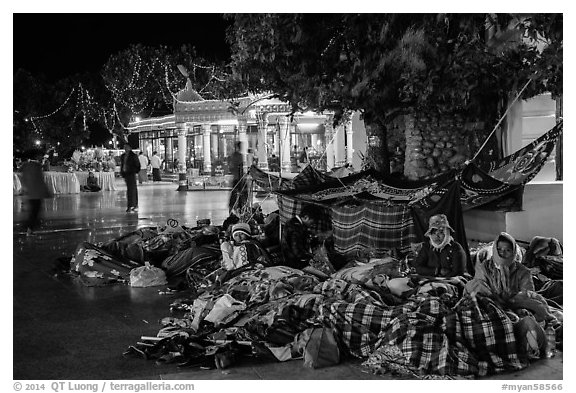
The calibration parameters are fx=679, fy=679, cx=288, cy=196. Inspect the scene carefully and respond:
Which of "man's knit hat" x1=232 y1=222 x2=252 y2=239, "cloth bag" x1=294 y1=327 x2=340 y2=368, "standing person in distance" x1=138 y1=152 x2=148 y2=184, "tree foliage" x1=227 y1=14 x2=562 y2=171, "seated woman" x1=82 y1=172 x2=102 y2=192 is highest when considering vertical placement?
"tree foliage" x1=227 y1=14 x2=562 y2=171

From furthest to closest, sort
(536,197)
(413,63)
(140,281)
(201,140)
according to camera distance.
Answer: (201,140), (536,197), (413,63), (140,281)

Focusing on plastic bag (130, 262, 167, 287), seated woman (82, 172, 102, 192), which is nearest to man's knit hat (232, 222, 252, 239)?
plastic bag (130, 262, 167, 287)

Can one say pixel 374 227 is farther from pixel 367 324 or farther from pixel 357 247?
pixel 367 324

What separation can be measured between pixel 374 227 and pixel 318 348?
359cm


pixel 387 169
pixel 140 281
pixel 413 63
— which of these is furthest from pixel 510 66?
pixel 140 281

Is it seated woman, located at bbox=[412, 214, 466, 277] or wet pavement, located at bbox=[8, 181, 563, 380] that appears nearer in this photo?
wet pavement, located at bbox=[8, 181, 563, 380]

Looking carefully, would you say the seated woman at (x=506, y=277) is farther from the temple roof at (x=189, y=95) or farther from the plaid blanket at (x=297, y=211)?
the temple roof at (x=189, y=95)

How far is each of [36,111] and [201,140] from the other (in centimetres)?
1561

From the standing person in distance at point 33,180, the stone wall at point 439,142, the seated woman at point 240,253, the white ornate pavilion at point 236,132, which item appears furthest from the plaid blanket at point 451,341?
the white ornate pavilion at point 236,132

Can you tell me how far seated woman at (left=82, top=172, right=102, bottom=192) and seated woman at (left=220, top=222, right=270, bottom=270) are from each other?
17764 mm

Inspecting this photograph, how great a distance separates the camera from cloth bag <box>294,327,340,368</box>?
15.0ft

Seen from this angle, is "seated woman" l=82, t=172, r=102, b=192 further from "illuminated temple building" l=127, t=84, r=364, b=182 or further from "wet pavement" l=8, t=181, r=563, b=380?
"wet pavement" l=8, t=181, r=563, b=380

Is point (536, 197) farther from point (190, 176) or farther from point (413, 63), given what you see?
point (190, 176)

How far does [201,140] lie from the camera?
104 ft
